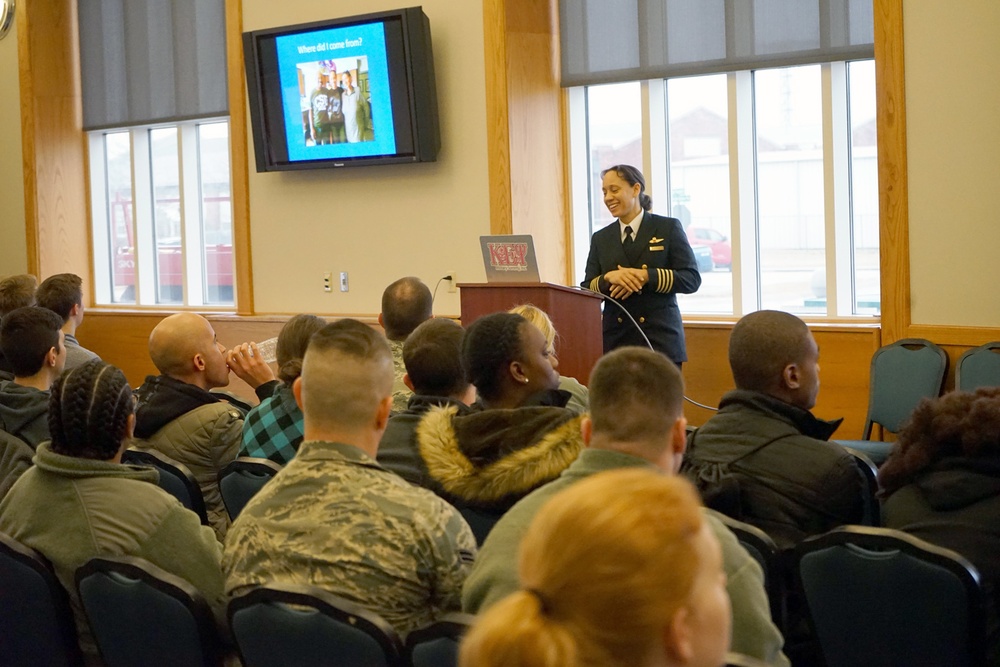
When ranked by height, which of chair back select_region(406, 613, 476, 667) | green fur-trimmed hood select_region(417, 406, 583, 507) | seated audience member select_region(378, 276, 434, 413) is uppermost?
seated audience member select_region(378, 276, 434, 413)

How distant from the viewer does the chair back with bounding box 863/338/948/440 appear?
5.39m

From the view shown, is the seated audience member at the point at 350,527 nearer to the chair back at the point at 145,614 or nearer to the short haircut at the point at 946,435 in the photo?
the chair back at the point at 145,614

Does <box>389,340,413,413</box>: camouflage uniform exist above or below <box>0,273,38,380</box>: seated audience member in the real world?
below

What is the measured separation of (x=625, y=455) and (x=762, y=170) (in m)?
5.01

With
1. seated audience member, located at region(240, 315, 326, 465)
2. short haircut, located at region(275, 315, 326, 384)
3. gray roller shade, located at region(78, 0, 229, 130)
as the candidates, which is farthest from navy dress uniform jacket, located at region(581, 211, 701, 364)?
gray roller shade, located at region(78, 0, 229, 130)

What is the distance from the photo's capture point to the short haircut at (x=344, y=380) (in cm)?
230

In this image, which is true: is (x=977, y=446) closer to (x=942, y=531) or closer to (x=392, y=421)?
(x=942, y=531)

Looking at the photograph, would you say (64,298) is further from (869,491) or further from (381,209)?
(869,491)

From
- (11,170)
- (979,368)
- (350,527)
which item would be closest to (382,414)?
(350,527)

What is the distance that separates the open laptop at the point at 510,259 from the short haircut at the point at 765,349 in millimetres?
2395

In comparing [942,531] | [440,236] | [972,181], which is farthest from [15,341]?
[972,181]

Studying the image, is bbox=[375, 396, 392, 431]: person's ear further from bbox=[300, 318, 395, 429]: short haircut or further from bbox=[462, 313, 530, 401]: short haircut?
bbox=[462, 313, 530, 401]: short haircut

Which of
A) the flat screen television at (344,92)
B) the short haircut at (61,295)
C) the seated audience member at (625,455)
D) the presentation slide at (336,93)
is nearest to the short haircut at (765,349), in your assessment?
the seated audience member at (625,455)

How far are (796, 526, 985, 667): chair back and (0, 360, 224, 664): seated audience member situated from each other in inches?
52.3
